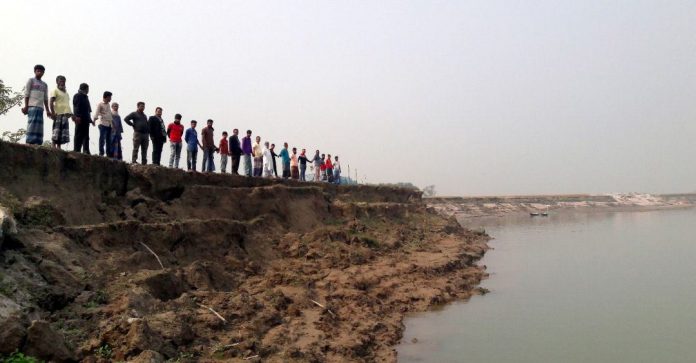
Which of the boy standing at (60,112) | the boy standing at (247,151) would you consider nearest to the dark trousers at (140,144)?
the boy standing at (60,112)

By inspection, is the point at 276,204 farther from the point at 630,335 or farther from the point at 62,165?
the point at 630,335

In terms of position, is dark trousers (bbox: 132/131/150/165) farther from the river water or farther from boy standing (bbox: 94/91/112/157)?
the river water

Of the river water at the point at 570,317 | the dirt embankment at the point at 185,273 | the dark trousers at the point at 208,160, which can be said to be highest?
the dark trousers at the point at 208,160

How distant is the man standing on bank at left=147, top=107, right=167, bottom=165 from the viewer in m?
11.6

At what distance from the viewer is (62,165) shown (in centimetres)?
855

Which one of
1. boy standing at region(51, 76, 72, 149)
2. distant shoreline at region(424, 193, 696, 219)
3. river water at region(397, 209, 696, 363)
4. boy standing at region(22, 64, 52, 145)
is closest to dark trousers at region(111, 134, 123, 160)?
boy standing at region(51, 76, 72, 149)

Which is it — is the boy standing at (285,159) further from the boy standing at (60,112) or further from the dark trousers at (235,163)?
the boy standing at (60,112)

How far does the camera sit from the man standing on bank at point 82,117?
31.0 ft

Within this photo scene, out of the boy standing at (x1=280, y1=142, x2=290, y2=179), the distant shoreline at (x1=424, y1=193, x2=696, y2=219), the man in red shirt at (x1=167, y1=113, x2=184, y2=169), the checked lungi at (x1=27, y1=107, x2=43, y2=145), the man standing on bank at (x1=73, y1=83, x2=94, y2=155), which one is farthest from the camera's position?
the distant shoreline at (x1=424, y1=193, x2=696, y2=219)

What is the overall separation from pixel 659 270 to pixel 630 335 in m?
8.13

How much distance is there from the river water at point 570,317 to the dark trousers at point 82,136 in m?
7.40

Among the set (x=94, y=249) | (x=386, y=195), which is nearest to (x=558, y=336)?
(x=94, y=249)

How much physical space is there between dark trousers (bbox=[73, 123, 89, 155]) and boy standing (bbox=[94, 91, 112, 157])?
1.29 ft

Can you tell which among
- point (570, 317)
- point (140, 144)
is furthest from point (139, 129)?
point (570, 317)
